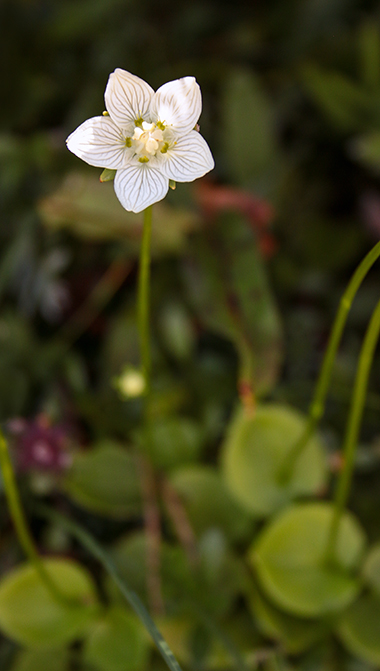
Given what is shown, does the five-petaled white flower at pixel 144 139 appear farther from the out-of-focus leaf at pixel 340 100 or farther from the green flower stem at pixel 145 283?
the out-of-focus leaf at pixel 340 100

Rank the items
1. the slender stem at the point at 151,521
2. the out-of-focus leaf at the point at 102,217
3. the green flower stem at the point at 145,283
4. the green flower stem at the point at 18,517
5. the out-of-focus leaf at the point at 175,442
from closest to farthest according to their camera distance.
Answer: the green flower stem at the point at 145,283
the green flower stem at the point at 18,517
the slender stem at the point at 151,521
the out-of-focus leaf at the point at 175,442
the out-of-focus leaf at the point at 102,217

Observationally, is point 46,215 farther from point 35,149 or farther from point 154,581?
point 154,581

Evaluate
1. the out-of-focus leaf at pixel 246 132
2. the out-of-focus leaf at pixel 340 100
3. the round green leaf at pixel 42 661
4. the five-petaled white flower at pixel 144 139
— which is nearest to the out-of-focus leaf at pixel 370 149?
the out-of-focus leaf at pixel 340 100

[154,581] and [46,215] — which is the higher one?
[46,215]

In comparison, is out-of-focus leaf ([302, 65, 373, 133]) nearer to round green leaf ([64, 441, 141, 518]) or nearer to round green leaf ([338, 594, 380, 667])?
round green leaf ([64, 441, 141, 518])

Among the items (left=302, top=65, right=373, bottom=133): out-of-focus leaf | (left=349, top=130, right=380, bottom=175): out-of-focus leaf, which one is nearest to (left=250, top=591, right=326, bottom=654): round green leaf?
(left=349, top=130, right=380, bottom=175): out-of-focus leaf

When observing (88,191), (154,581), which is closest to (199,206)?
(88,191)
